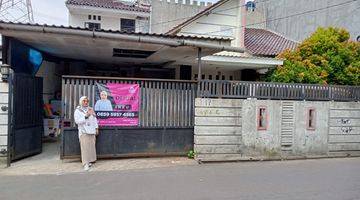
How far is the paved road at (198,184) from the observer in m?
5.73

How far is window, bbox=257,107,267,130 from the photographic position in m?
9.30

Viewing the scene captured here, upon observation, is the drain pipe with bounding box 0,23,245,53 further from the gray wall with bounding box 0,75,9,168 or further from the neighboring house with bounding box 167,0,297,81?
the neighboring house with bounding box 167,0,297,81

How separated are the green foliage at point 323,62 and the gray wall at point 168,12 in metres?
9.50

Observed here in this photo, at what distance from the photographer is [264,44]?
17297 mm

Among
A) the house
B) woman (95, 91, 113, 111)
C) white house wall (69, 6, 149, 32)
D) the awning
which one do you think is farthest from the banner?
white house wall (69, 6, 149, 32)

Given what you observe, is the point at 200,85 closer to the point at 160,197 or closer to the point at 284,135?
the point at 284,135

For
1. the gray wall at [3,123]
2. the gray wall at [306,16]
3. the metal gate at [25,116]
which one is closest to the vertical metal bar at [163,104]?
the metal gate at [25,116]

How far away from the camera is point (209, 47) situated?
8422 mm

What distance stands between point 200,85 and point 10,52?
5129mm

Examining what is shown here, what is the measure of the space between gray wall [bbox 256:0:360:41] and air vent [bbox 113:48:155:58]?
14.1m

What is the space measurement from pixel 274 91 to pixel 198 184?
4386 mm

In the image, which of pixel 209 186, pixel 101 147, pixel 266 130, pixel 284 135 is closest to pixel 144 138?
pixel 101 147

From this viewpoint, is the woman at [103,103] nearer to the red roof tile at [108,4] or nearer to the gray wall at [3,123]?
the gray wall at [3,123]

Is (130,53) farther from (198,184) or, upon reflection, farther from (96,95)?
(198,184)
